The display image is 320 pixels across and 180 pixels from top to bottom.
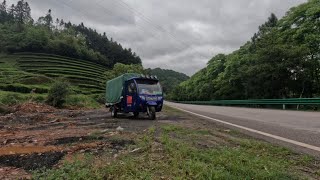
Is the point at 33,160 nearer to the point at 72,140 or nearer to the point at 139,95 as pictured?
the point at 72,140

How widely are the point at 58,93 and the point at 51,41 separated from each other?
261 ft

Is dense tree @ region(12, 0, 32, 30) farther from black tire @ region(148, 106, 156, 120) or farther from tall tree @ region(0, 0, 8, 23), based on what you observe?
black tire @ region(148, 106, 156, 120)

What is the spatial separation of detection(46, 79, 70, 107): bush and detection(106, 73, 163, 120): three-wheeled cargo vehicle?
51.9 feet

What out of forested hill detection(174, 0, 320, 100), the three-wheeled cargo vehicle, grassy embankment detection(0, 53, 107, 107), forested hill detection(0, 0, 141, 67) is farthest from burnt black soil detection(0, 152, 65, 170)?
forested hill detection(0, 0, 141, 67)

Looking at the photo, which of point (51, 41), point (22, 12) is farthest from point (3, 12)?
point (51, 41)

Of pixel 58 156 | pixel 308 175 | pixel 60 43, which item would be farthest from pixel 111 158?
pixel 60 43

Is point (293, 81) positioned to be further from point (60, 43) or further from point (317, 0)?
point (60, 43)

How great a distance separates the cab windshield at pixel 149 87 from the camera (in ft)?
56.2

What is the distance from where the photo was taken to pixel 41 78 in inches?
2238

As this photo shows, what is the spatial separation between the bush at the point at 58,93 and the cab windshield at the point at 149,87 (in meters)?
17.8

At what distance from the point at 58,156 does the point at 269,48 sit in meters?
39.4

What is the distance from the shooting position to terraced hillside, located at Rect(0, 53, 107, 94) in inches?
2005

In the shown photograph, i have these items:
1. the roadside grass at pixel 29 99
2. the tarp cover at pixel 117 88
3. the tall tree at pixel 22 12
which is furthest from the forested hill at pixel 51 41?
the tarp cover at pixel 117 88

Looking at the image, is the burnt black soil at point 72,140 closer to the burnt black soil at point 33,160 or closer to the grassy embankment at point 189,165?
the burnt black soil at point 33,160
